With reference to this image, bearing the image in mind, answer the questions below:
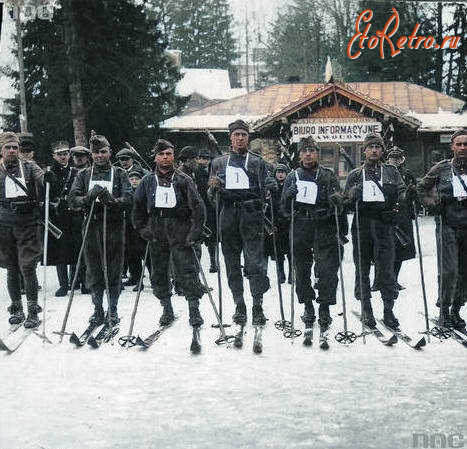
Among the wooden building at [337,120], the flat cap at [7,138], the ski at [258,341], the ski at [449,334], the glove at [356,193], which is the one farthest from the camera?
the wooden building at [337,120]

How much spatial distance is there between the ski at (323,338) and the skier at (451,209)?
1.21 m

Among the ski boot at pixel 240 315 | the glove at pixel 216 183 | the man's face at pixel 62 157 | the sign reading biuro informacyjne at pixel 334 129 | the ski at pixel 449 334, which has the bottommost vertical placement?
the ski at pixel 449 334

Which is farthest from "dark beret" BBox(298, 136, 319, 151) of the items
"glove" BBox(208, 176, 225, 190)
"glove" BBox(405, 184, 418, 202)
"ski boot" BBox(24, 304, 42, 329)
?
"ski boot" BBox(24, 304, 42, 329)

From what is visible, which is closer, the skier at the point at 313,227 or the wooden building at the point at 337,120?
the skier at the point at 313,227

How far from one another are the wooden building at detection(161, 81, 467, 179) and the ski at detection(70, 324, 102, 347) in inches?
494

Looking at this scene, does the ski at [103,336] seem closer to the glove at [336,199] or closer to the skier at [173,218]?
the skier at [173,218]

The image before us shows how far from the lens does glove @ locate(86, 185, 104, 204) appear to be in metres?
6.58

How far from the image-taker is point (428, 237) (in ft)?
52.2

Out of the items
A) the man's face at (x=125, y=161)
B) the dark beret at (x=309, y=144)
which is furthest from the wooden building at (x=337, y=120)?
the dark beret at (x=309, y=144)

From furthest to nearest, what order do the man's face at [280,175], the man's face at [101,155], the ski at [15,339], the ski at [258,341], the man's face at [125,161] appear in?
the man's face at [280,175]
the man's face at [125,161]
the man's face at [101,155]
the ski at [15,339]
the ski at [258,341]

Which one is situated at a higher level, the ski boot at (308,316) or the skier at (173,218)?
the skier at (173,218)

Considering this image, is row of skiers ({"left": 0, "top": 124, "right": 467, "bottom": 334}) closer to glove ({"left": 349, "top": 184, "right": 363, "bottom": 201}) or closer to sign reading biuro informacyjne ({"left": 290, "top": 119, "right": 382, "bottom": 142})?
glove ({"left": 349, "top": 184, "right": 363, "bottom": 201})

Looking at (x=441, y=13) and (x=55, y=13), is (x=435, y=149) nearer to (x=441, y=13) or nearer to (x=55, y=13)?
(x=441, y=13)

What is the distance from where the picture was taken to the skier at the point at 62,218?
8.45 m
